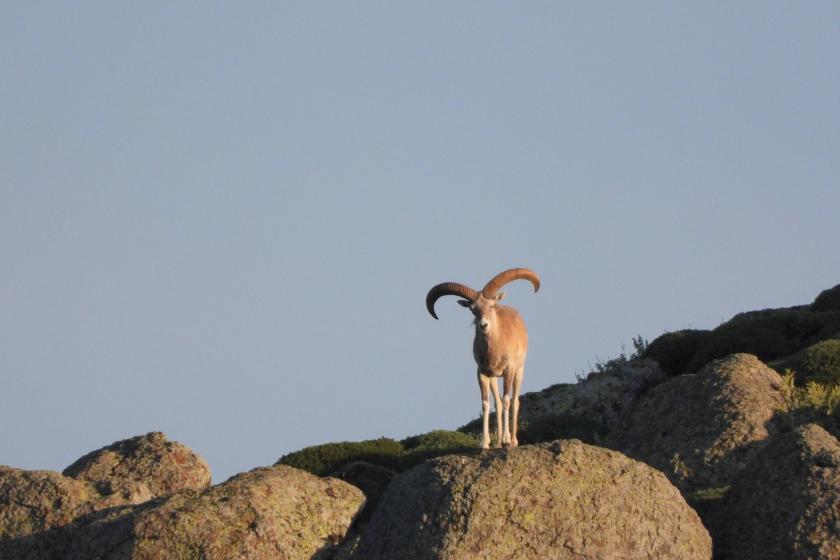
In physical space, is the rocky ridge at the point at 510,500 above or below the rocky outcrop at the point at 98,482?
below

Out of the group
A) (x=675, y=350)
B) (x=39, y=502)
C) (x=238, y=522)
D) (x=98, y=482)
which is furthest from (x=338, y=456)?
(x=238, y=522)

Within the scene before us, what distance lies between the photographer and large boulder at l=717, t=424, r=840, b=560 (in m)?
15.9

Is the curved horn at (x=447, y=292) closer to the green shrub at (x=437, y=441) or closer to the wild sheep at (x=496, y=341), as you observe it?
the wild sheep at (x=496, y=341)

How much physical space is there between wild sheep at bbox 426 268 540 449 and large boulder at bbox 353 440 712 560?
7.87 meters

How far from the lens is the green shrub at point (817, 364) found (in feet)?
94.7

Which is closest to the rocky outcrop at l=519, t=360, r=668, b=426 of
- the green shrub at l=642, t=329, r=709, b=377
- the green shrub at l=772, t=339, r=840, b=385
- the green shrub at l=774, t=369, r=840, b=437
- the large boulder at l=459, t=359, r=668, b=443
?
the large boulder at l=459, t=359, r=668, b=443

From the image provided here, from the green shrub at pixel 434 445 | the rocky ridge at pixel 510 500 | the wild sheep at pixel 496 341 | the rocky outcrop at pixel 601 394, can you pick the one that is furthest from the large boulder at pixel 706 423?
the rocky outcrop at pixel 601 394

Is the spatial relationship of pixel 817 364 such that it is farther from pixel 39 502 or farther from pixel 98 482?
pixel 39 502

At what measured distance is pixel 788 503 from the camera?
54.0 ft

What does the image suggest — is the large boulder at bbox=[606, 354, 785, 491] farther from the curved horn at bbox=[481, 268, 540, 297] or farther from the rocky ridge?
the curved horn at bbox=[481, 268, 540, 297]

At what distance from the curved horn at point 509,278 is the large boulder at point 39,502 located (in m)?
8.35

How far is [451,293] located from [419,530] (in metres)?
10.2

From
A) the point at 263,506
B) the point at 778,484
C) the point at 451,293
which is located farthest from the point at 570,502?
the point at 451,293

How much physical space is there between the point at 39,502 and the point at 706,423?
11275mm
